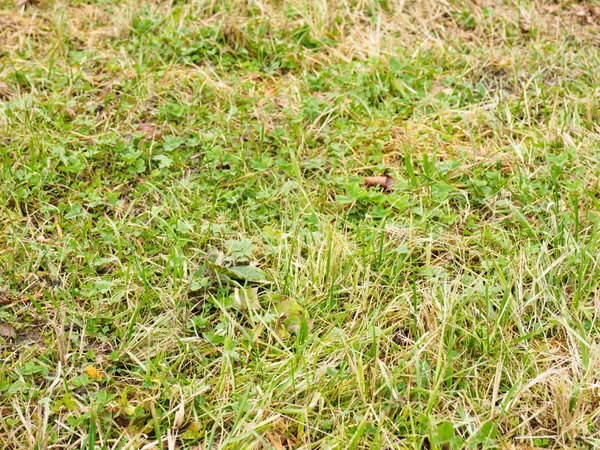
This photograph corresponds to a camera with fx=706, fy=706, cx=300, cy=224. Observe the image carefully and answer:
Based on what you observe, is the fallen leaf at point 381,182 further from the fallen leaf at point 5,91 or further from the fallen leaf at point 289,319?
Answer: the fallen leaf at point 5,91

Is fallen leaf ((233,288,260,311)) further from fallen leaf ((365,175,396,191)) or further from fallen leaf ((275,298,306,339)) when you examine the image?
fallen leaf ((365,175,396,191))

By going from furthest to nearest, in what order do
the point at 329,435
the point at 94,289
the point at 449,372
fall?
the point at 94,289
the point at 449,372
the point at 329,435

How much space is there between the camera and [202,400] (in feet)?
7.55

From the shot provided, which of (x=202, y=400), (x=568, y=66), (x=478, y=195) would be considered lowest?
(x=202, y=400)

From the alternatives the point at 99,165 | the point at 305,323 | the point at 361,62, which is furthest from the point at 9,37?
the point at 305,323

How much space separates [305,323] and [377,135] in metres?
1.34

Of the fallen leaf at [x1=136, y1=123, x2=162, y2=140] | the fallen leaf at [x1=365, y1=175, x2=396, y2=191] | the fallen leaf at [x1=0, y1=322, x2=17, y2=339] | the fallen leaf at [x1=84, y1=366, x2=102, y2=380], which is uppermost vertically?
the fallen leaf at [x1=365, y1=175, x2=396, y2=191]

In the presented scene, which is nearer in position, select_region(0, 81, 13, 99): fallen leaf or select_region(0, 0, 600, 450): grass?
select_region(0, 0, 600, 450): grass

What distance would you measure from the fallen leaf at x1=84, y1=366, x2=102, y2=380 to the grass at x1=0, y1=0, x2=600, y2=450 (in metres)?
0.01

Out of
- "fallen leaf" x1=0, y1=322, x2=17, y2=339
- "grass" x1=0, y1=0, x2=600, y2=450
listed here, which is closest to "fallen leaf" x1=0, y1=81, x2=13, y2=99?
"grass" x1=0, y1=0, x2=600, y2=450

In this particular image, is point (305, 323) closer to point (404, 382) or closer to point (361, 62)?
point (404, 382)

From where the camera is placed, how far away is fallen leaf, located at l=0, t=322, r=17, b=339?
2.53m

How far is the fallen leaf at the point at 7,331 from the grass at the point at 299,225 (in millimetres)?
28

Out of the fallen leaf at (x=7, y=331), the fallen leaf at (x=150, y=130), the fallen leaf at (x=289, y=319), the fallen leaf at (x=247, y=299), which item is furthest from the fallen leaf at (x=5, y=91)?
the fallen leaf at (x=289, y=319)
